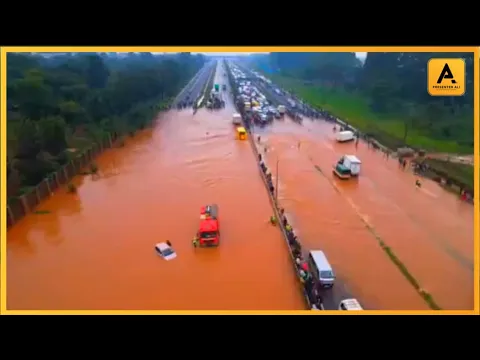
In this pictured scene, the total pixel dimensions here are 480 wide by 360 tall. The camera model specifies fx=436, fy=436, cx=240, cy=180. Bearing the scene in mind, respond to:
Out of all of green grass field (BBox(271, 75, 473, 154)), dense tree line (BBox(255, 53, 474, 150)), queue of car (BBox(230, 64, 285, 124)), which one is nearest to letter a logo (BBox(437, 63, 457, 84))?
dense tree line (BBox(255, 53, 474, 150))

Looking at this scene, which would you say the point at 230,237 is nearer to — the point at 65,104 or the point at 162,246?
the point at 162,246

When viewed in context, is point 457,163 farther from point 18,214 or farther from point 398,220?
point 18,214

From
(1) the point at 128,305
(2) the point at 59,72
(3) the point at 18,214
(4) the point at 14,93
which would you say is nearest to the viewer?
(1) the point at 128,305

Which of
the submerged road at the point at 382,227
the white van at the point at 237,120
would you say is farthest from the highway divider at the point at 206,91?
the submerged road at the point at 382,227

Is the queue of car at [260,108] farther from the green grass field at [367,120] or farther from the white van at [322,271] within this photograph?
the white van at [322,271]

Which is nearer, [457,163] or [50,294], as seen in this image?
[50,294]

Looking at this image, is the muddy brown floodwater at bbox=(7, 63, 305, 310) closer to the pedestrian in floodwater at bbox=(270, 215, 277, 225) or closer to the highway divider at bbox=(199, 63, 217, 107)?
the pedestrian in floodwater at bbox=(270, 215, 277, 225)

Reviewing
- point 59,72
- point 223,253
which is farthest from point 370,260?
point 59,72

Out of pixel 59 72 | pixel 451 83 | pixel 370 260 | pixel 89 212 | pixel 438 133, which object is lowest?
pixel 370 260
